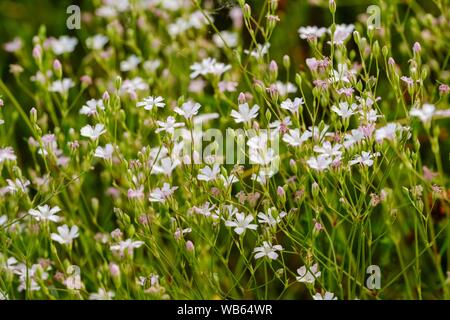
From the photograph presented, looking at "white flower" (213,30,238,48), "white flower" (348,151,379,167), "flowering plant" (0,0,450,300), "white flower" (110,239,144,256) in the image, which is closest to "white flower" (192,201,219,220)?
"flowering plant" (0,0,450,300)

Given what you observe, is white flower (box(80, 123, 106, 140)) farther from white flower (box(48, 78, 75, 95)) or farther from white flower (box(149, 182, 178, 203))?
white flower (box(48, 78, 75, 95))

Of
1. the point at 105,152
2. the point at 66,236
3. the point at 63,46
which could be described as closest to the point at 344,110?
the point at 105,152

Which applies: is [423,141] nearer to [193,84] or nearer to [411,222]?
[411,222]

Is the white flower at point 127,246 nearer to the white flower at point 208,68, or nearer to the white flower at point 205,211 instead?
the white flower at point 205,211

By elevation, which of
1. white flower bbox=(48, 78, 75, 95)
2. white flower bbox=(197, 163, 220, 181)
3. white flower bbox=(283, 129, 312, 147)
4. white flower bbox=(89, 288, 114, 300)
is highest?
white flower bbox=(48, 78, 75, 95)

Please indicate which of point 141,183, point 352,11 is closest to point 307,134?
point 141,183

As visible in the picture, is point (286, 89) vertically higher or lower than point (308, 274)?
higher

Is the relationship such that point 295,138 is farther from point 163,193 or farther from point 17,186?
point 17,186

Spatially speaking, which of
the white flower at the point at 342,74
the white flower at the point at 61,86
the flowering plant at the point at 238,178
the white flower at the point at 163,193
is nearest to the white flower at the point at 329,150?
the flowering plant at the point at 238,178
